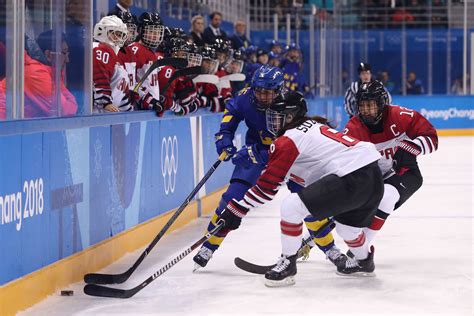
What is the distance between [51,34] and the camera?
5.90m

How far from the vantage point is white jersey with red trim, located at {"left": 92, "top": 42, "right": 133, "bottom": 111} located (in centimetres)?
725

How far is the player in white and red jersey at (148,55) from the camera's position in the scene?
316 inches

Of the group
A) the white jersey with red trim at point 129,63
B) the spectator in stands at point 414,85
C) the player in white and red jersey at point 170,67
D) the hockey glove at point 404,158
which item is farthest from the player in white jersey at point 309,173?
the spectator in stands at point 414,85

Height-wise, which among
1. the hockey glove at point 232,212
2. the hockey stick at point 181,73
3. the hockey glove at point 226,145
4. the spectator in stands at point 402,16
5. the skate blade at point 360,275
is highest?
the spectator in stands at point 402,16

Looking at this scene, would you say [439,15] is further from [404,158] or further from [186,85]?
[404,158]

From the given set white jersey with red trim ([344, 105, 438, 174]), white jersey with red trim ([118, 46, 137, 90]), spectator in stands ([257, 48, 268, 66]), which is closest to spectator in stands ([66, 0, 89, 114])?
white jersey with red trim ([118, 46, 137, 90])

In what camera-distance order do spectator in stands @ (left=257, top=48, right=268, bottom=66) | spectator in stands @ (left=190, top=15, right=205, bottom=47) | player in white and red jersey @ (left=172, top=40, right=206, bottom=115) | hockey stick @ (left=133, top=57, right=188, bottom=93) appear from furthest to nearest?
1. spectator in stands @ (left=257, top=48, right=268, bottom=66)
2. spectator in stands @ (left=190, top=15, right=205, bottom=47)
3. player in white and red jersey @ (left=172, top=40, right=206, bottom=115)
4. hockey stick @ (left=133, top=57, right=188, bottom=93)

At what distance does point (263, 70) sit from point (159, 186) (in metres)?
1.91

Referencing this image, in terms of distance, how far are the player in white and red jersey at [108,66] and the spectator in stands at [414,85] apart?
13895 millimetres

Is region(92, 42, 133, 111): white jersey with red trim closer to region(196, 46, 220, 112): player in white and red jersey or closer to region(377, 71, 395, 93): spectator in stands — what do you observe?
region(196, 46, 220, 112): player in white and red jersey

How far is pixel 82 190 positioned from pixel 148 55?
228cm

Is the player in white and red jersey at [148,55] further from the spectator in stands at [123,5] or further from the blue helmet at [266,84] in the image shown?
the blue helmet at [266,84]

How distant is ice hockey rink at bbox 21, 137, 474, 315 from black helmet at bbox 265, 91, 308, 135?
86 centimetres

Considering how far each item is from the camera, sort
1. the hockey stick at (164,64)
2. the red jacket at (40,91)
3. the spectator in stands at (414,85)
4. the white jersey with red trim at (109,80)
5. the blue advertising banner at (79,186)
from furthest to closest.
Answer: the spectator in stands at (414,85) < the hockey stick at (164,64) < the white jersey with red trim at (109,80) < the red jacket at (40,91) < the blue advertising banner at (79,186)
